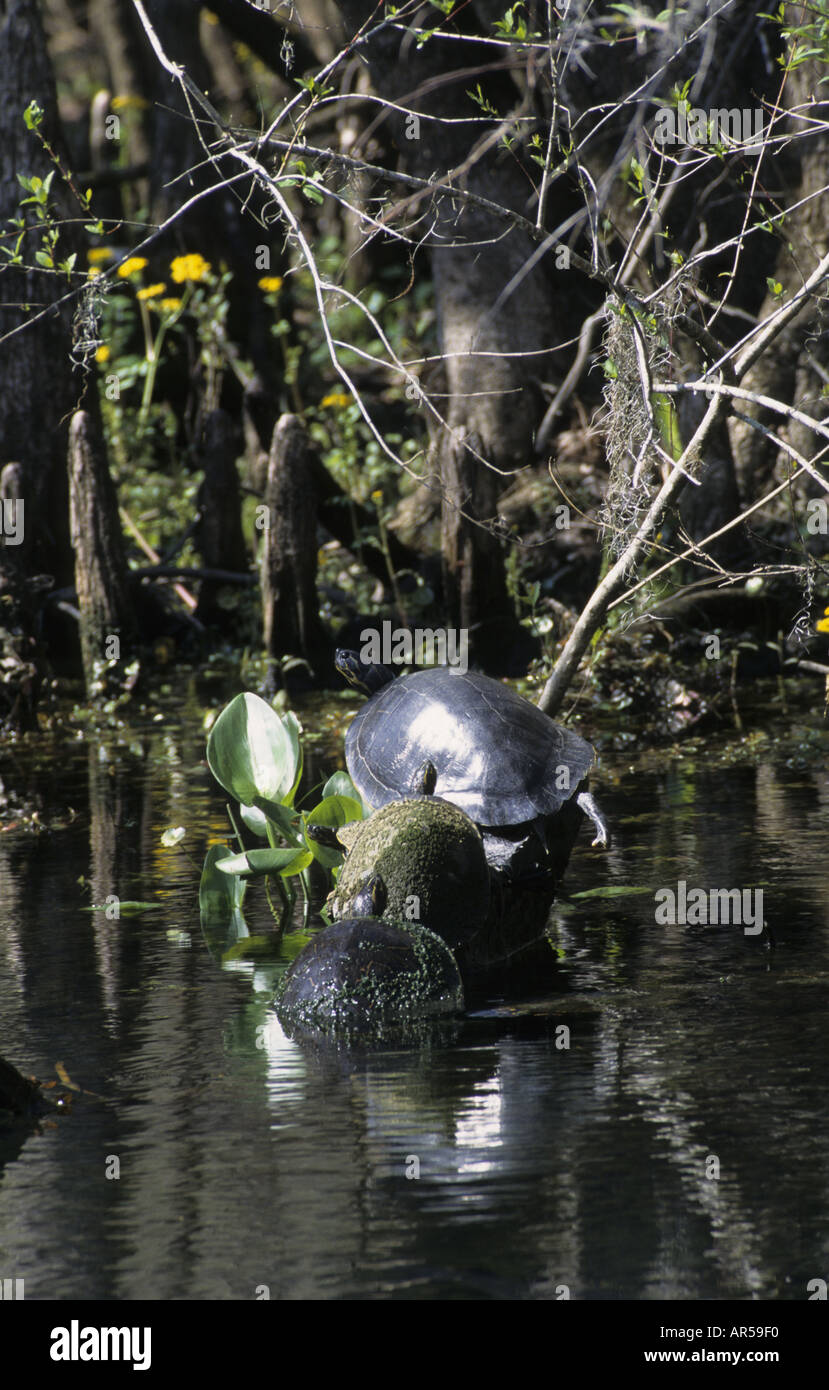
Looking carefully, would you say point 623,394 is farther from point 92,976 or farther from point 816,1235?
point 816,1235

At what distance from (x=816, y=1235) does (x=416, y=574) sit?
28.3 feet

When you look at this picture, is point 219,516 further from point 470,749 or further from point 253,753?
point 470,749

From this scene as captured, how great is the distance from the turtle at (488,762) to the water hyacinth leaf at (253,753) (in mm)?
283

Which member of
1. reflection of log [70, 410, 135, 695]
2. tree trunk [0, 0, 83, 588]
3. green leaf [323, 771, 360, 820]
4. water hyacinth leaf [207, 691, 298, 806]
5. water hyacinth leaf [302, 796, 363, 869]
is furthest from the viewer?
tree trunk [0, 0, 83, 588]

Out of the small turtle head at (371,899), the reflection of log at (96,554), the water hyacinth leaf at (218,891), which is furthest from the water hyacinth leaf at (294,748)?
the reflection of log at (96,554)

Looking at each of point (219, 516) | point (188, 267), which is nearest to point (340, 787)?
point (219, 516)

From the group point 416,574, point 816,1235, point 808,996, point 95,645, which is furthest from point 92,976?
point 416,574

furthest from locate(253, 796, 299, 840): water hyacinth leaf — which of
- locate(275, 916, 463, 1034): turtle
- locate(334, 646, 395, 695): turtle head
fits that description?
locate(275, 916, 463, 1034): turtle

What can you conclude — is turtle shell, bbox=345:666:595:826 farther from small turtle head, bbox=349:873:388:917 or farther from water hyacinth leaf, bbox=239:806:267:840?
small turtle head, bbox=349:873:388:917

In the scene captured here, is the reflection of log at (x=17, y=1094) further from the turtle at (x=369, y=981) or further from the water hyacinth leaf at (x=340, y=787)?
the water hyacinth leaf at (x=340, y=787)

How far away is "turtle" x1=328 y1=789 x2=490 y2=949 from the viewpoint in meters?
5.07

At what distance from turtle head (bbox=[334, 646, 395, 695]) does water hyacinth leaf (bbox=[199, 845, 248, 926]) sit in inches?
40.2

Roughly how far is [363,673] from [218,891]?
1.17m

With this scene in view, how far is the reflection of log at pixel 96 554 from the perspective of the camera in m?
10.4
